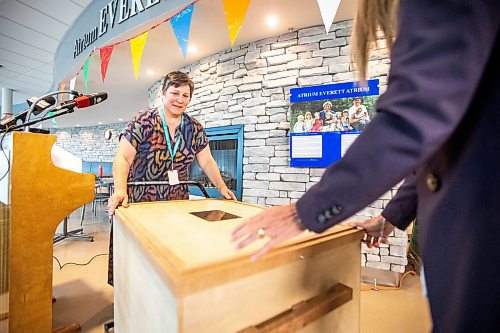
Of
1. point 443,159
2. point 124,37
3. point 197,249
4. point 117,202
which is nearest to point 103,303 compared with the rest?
point 117,202

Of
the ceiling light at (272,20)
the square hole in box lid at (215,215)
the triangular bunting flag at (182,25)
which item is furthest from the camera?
the ceiling light at (272,20)

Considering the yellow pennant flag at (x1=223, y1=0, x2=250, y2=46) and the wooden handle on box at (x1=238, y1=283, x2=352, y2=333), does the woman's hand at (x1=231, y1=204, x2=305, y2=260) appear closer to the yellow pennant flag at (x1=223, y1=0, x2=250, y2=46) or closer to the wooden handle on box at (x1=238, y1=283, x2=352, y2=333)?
the wooden handle on box at (x1=238, y1=283, x2=352, y2=333)

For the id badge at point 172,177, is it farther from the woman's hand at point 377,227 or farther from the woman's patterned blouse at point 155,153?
the woman's hand at point 377,227

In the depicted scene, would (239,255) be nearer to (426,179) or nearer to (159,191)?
(426,179)

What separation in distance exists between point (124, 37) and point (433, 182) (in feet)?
11.1

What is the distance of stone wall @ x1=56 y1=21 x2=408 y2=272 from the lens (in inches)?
93.8

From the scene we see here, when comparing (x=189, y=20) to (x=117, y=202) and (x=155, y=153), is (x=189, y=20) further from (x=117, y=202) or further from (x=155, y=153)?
(x=117, y=202)

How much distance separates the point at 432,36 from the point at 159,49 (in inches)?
139

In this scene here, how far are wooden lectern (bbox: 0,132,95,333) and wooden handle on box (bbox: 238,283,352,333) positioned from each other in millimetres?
1413

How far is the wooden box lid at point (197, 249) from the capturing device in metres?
0.42

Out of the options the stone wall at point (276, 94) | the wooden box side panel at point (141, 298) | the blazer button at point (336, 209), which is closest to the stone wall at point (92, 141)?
the stone wall at point (276, 94)

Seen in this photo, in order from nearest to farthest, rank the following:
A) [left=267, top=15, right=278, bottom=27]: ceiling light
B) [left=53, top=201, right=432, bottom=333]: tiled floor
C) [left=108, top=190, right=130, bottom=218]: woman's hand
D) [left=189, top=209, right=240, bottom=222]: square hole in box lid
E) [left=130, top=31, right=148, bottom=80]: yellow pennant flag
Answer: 1. [left=189, top=209, right=240, bottom=222]: square hole in box lid
2. [left=108, top=190, right=130, bottom=218]: woman's hand
3. [left=53, top=201, right=432, bottom=333]: tiled floor
4. [left=267, top=15, right=278, bottom=27]: ceiling light
5. [left=130, top=31, right=148, bottom=80]: yellow pennant flag

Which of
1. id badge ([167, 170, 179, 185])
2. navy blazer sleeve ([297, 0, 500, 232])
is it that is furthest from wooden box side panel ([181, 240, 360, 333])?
id badge ([167, 170, 179, 185])

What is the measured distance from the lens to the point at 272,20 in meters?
2.53
